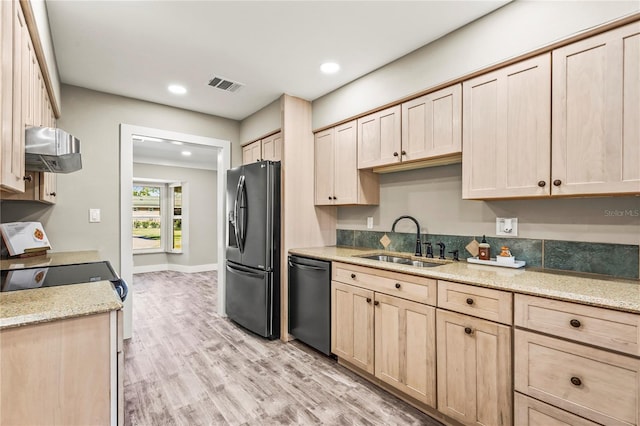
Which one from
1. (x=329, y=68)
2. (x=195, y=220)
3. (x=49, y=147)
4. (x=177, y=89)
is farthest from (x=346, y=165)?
(x=195, y=220)

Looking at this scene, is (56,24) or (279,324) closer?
(56,24)

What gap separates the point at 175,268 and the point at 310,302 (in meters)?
5.32

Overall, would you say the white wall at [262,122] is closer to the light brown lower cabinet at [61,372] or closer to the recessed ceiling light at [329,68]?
the recessed ceiling light at [329,68]

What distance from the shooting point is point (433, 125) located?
2279mm

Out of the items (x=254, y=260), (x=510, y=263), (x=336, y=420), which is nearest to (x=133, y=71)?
(x=254, y=260)

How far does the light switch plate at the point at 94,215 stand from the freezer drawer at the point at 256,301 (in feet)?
4.62

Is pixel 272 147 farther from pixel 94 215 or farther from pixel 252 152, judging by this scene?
pixel 94 215

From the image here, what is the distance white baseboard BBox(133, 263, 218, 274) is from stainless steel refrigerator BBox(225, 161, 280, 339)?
153 inches

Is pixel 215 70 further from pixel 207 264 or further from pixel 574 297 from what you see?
pixel 207 264

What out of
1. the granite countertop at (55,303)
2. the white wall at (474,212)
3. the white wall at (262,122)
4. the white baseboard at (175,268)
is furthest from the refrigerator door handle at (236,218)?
the white baseboard at (175,268)

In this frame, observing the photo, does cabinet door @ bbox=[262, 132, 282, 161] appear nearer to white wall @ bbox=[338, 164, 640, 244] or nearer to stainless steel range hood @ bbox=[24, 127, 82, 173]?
white wall @ bbox=[338, 164, 640, 244]

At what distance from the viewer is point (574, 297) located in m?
1.35

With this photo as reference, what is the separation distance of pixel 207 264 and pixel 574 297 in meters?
6.89

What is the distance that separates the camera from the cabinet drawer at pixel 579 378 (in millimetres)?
1238
